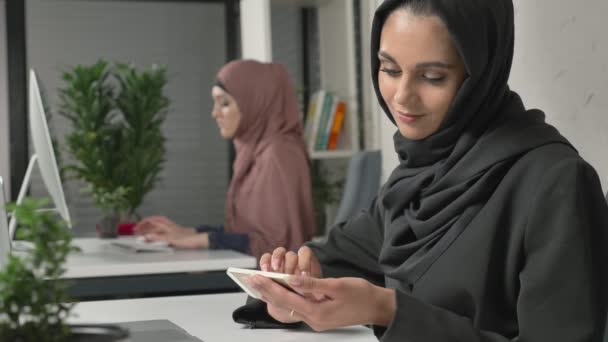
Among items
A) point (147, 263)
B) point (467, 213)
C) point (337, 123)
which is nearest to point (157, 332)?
point (467, 213)

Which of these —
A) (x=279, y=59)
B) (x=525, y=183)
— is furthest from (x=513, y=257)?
(x=279, y=59)

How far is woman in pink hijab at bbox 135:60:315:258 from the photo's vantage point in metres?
3.29

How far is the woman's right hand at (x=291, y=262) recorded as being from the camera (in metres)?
1.42

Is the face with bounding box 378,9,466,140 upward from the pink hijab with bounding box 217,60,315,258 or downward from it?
upward

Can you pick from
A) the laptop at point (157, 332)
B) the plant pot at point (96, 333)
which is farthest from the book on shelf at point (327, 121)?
the plant pot at point (96, 333)

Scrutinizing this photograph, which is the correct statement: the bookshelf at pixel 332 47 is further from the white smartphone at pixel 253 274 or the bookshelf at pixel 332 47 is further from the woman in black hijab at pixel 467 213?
the white smartphone at pixel 253 274

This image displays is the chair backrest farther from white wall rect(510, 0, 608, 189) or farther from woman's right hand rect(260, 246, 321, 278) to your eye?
woman's right hand rect(260, 246, 321, 278)

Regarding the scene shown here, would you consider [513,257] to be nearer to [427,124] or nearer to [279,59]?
[427,124]

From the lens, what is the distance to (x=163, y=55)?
5305 mm

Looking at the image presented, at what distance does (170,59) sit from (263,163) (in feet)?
7.02

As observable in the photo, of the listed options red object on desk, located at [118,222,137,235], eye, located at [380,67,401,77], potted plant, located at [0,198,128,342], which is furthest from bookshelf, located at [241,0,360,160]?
potted plant, located at [0,198,128,342]

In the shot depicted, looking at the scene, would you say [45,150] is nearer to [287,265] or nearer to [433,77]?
[287,265]

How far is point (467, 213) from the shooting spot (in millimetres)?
1257

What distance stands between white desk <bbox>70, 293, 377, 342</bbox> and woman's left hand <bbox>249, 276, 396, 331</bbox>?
207 millimetres
